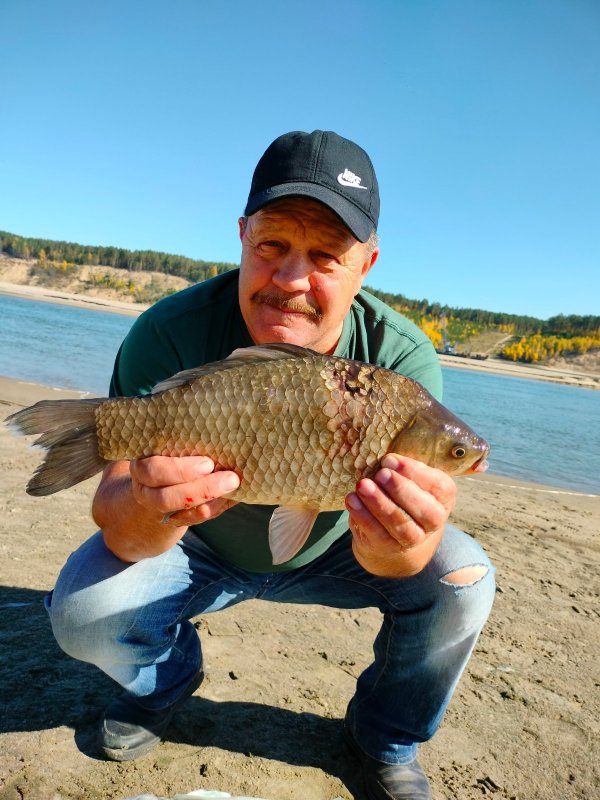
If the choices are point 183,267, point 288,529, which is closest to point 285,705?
point 288,529

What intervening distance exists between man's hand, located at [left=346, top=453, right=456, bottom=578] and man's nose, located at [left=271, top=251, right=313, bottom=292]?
0.77m

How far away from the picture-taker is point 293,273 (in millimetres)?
2316

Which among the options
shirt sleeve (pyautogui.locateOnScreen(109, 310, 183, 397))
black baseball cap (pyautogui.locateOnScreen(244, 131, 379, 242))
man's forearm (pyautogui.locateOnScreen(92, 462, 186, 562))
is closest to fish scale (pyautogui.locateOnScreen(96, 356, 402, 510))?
man's forearm (pyautogui.locateOnScreen(92, 462, 186, 562))

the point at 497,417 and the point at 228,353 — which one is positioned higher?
the point at 228,353

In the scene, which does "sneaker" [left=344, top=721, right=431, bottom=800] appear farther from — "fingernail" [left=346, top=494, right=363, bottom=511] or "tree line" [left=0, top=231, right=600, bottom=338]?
"tree line" [left=0, top=231, right=600, bottom=338]

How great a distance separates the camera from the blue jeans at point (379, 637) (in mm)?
2205

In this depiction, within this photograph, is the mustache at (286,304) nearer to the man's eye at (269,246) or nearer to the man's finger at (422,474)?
the man's eye at (269,246)

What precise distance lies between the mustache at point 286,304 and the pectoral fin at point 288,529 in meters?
0.75

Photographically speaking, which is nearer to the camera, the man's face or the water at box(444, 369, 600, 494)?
the man's face

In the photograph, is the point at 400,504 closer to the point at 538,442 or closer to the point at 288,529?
the point at 288,529

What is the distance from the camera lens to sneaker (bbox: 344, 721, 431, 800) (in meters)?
2.12

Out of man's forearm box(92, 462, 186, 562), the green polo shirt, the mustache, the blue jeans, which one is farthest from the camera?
the green polo shirt

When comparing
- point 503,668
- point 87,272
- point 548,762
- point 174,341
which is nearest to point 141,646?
point 174,341

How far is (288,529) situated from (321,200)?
122 centimetres
